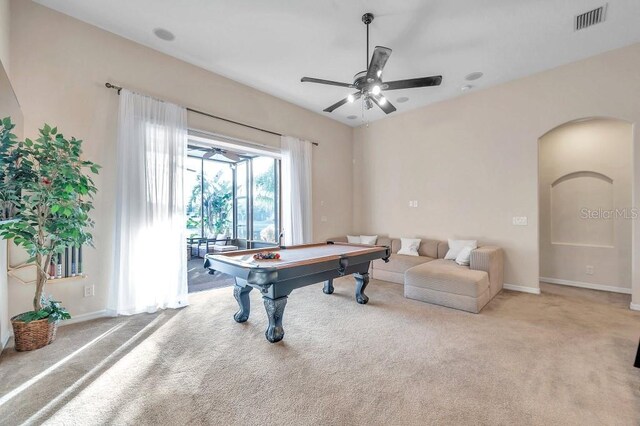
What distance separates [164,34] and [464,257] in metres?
5.20

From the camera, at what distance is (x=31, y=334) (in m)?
2.47

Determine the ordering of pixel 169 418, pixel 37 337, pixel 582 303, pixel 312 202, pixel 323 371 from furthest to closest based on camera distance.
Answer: pixel 312 202
pixel 582 303
pixel 37 337
pixel 323 371
pixel 169 418

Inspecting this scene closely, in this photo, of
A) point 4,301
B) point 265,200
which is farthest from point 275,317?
point 265,200

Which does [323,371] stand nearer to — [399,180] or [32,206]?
[32,206]

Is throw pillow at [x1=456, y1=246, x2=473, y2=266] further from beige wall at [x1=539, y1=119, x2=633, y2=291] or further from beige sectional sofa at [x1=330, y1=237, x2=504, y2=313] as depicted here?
beige wall at [x1=539, y1=119, x2=633, y2=291]

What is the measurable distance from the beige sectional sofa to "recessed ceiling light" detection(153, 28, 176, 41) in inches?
176

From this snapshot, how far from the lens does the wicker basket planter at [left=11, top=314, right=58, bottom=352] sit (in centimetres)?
244

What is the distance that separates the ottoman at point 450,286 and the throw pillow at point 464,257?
0.38 feet

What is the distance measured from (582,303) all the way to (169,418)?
199 inches

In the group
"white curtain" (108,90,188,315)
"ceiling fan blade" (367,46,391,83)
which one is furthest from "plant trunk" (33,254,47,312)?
"ceiling fan blade" (367,46,391,83)

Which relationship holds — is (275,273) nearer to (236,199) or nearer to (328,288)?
(328,288)

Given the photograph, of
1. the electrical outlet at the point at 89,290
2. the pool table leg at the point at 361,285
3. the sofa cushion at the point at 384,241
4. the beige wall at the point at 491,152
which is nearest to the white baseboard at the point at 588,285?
the beige wall at the point at 491,152

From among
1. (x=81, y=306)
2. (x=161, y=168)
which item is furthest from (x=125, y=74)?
(x=81, y=306)

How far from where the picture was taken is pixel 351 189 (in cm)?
677
